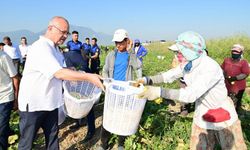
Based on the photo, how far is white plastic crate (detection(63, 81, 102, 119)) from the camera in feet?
12.6

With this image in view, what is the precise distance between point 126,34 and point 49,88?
1.40 m

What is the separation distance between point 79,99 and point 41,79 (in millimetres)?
656

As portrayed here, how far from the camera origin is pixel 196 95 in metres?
2.84

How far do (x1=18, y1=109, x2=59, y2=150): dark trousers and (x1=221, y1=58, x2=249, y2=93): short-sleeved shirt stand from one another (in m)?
3.52

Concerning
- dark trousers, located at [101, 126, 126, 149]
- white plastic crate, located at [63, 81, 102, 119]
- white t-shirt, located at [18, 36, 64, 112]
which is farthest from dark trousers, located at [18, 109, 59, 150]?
dark trousers, located at [101, 126, 126, 149]

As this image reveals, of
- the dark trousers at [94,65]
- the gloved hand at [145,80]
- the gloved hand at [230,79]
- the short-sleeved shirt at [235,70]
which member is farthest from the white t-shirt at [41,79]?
the dark trousers at [94,65]

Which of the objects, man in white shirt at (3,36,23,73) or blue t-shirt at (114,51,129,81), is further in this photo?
man in white shirt at (3,36,23,73)

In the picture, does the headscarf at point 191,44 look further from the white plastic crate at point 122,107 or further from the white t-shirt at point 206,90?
the white plastic crate at point 122,107

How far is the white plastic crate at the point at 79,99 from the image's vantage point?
3836 millimetres

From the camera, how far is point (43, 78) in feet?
10.9

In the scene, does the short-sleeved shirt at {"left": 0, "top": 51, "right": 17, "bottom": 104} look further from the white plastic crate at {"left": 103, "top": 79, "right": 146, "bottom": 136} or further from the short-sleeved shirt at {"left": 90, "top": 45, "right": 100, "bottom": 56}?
the short-sleeved shirt at {"left": 90, "top": 45, "right": 100, "bottom": 56}

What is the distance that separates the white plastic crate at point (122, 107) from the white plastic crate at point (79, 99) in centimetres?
43

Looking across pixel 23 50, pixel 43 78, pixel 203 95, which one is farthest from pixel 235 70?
pixel 23 50

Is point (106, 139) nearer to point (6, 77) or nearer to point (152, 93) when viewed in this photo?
point (6, 77)
